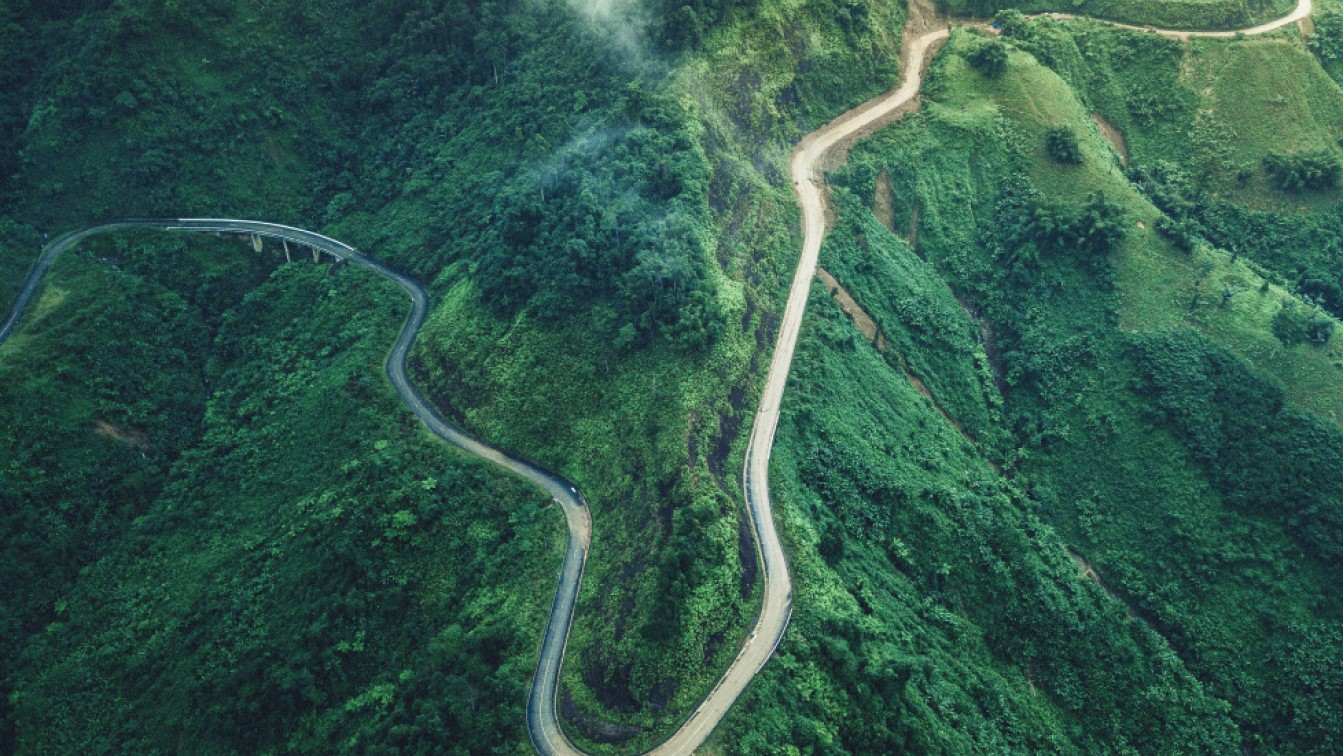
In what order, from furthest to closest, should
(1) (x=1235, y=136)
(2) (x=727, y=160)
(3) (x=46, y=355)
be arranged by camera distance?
(1) (x=1235, y=136) → (2) (x=727, y=160) → (3) (x=46, y=355)

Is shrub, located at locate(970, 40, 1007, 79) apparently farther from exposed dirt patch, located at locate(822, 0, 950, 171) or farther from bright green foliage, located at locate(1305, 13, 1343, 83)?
bright green foliage, located at locate(1305, 13, 1343, 83)

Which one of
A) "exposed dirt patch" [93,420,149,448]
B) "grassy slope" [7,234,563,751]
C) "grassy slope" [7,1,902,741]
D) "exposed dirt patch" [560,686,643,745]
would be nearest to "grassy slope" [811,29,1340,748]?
"grassy slope" [7,1,902,741]

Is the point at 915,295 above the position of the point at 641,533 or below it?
below

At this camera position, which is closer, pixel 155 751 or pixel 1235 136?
pixel 155 751

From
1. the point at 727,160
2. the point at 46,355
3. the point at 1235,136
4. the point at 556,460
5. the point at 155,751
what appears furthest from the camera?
the point at 1235,136

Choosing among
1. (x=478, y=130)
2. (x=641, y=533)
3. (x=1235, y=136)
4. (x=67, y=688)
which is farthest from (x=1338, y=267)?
(x=67, y=688)

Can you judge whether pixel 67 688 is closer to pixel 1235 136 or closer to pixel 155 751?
pixel 155 751

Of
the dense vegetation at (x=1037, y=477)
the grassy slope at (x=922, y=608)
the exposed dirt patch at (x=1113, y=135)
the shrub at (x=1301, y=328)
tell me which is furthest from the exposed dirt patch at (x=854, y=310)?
the exposed dirt patch at (x=1113, y=135)

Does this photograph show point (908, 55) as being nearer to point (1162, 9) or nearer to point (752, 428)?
point (1162, 9)

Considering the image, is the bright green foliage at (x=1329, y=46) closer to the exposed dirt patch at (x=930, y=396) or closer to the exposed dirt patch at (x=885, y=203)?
the exposed dirt patch at (x=885, y=203)
